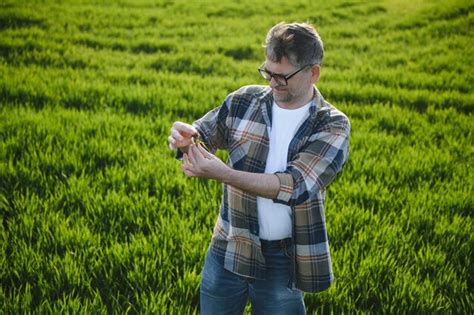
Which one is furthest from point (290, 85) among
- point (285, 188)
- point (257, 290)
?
point (257, 290)

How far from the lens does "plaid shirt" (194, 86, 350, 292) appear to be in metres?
1.58

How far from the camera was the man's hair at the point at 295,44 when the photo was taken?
1.58 metres

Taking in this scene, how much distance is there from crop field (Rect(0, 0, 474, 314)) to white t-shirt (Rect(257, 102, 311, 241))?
815mm

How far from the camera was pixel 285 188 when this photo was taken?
5.02 ft

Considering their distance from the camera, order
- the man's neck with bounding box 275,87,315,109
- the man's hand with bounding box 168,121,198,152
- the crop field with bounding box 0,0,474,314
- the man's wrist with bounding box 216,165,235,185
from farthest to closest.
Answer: the crop field with bounding box 0,0,474,314 → the man's neck with bounding box 275,87,315,109 → the man's hand with bounding box 168,121,198,152 → the man's wrist with bounding box 216,165,235,185

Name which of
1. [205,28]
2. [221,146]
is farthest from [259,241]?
[205,28]

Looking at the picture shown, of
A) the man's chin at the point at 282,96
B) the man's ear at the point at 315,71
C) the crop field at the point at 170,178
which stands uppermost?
the man's ear at the point at 315,71

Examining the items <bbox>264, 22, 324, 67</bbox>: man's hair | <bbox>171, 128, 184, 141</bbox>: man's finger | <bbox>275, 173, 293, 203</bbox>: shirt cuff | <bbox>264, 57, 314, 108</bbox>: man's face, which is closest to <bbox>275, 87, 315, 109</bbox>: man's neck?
<bbox>264, 57, 314, 108</bbox>: man's face

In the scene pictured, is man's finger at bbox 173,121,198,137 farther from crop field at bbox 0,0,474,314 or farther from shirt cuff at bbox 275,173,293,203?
crop field at bbox 0,0,474,314

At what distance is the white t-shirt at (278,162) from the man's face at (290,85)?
43 mm

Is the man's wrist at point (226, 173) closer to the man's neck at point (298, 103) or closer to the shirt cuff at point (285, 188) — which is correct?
the shirt cuff at point (285, 188)

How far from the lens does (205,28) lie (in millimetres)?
10086

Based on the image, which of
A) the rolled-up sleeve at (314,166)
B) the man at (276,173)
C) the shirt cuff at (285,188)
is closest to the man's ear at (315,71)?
the man at (276,173)

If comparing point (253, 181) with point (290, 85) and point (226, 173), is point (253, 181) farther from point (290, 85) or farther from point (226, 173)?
point (290, 85)
